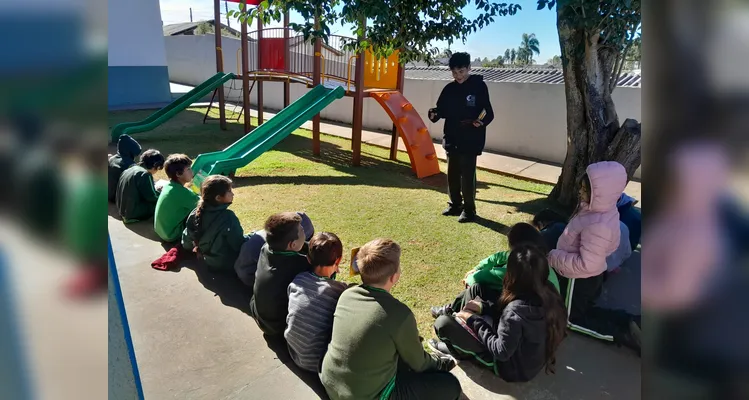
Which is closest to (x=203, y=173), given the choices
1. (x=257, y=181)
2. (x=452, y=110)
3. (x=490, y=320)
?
(x=257, y=181)

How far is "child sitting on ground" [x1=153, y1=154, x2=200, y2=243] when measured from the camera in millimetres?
4422

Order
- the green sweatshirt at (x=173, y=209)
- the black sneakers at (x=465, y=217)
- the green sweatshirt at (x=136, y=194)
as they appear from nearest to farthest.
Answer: the green sweatshirt at (x=173, y=209) < the green sweatshirt at (x=136, y=194) < the black sneakers at (x=465, y=217)

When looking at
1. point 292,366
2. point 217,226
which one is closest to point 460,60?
point 217,226

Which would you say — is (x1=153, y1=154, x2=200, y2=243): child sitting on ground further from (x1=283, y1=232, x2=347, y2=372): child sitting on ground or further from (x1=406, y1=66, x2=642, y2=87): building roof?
(x1=406, y1=66, x2=642, y2=87): building roof

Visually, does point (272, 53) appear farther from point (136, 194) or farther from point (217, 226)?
point (217, 226)

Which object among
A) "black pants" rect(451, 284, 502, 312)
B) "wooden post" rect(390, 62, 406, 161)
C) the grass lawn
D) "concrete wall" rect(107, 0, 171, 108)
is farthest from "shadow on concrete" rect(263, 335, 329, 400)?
"concrete wall" rect(107, 0, 171, 108)

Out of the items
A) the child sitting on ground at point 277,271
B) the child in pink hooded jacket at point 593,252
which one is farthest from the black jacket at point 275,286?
the child in pink hooded jacket at point 593,252

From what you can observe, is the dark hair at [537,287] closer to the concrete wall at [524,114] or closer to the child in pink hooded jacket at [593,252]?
the child in pink hooded jacket at [593,252]

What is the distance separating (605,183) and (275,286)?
2.09 metres

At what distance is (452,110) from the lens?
5.36 metres

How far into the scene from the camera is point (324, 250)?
110 inches

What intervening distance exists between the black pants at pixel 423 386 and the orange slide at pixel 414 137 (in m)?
5.62

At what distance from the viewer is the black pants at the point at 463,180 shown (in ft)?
17.6
